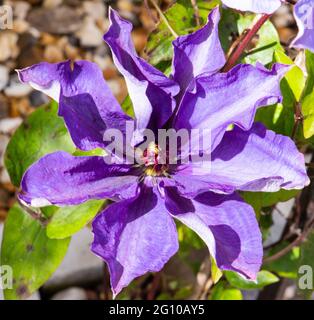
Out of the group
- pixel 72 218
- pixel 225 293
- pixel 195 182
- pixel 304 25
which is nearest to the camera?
pixel 304 25

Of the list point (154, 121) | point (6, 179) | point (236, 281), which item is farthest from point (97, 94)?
point (6, 179)

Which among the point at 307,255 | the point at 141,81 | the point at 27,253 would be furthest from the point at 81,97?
the point at 307,255

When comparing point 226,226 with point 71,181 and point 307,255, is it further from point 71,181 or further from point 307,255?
point 307,255

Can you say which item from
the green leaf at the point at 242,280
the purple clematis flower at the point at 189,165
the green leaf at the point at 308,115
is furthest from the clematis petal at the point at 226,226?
the green leaf at the point at 242,280

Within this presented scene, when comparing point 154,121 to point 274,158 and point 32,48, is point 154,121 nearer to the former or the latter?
point 274,158

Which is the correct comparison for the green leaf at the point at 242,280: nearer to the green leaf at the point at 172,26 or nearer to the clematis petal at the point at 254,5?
the green leaf at the point at 172,26

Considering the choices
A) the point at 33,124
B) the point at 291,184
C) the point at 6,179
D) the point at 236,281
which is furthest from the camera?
the point at 6,179
